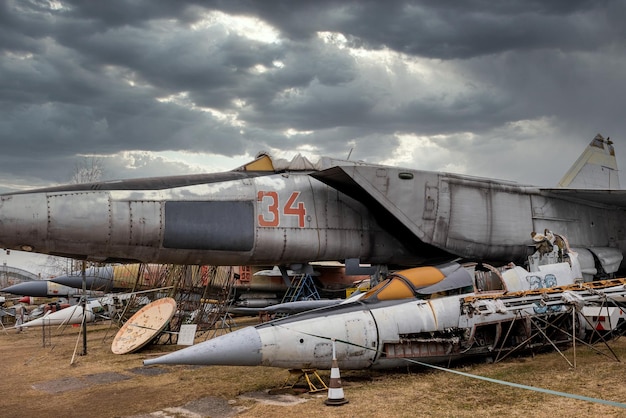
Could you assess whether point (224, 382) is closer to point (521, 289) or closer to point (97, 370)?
point (97, 370)

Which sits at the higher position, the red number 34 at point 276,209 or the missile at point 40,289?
the red number 34 at point 276,209

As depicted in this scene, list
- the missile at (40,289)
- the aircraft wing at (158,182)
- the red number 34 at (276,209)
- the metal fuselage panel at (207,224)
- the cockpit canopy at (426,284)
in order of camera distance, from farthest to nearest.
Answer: the missile at (40,289) → the red number 34 at (276,209) → the cockpit canopy at (426,284) → the aircraft wing at (158,182) → the metal fuselage panel at (207,224)

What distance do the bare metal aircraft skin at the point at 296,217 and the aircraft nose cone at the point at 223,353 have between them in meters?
2.20

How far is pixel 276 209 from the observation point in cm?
955

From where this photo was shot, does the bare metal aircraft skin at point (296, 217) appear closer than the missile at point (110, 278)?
Yes

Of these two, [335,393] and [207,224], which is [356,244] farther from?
[335,393]

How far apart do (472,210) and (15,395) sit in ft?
29.7

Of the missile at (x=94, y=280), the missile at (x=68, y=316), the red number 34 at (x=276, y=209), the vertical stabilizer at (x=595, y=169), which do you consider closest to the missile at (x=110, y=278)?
the missile at (x=94, y=280)

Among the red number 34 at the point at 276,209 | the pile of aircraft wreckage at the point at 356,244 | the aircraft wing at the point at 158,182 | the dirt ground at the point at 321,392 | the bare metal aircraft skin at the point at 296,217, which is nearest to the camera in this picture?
the dirt ground at the point at 321,392

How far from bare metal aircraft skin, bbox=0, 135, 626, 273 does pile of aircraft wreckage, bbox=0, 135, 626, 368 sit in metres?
0.02

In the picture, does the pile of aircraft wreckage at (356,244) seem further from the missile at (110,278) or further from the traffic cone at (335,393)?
the missile at (110,278)

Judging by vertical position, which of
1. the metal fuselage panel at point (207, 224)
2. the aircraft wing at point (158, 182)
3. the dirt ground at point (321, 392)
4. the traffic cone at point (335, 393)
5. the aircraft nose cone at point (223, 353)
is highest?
the aircraft wing at point (158, 182)

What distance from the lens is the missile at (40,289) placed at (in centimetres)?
2652

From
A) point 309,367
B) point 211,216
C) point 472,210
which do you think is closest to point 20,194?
point 211,216
